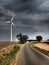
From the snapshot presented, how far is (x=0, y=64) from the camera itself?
18.7m

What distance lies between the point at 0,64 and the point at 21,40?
18076cm

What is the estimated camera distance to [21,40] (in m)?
199

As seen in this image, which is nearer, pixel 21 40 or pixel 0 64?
pixel 0 64
